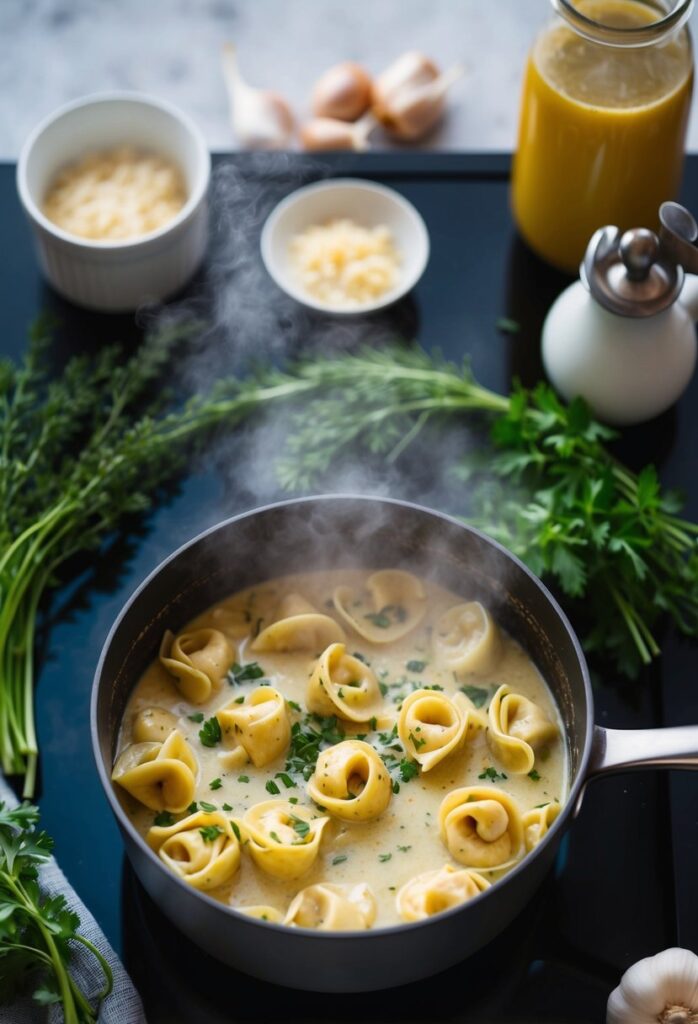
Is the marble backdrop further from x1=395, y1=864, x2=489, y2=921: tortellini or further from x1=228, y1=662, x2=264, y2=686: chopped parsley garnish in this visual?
x1=395, y1=864, x2=489, y2=921: tortellini

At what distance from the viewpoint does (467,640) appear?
9.55ft

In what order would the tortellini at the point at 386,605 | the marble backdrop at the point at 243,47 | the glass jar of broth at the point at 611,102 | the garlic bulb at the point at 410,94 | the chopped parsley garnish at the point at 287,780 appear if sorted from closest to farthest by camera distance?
the chopped parsley garnish at the point at 287,780 → the tortellini at the point at 386,605 → the glass jar of broth at the point at 611,102 → the garlic bulb at the point at 410,94 → the marble backdrop at the point at 243,47

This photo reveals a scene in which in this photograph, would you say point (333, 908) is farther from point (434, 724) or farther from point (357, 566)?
point (357, 566)

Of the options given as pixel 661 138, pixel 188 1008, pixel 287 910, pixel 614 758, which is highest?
pixel 661 138

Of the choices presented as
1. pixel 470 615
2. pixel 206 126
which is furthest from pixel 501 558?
pixel 206 126

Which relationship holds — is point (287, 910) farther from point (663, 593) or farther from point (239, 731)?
point (663, 593)

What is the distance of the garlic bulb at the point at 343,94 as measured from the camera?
4.19 metres

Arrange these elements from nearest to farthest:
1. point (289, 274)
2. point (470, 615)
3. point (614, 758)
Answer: point (614, 758) → point (470, 615) → point (289, 274)

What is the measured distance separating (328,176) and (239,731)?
189cm

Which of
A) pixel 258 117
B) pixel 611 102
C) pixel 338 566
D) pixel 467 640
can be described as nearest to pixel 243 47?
pixel 258 117

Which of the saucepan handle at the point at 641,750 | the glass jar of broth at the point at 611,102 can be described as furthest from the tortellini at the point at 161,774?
the glass jar of broth at the point at 611,102

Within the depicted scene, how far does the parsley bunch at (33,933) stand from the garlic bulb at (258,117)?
2.44 m

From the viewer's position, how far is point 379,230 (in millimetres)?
3670

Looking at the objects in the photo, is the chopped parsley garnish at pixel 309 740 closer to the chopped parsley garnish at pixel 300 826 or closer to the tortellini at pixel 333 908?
the chopped parsley garnish at pixel 300 826
